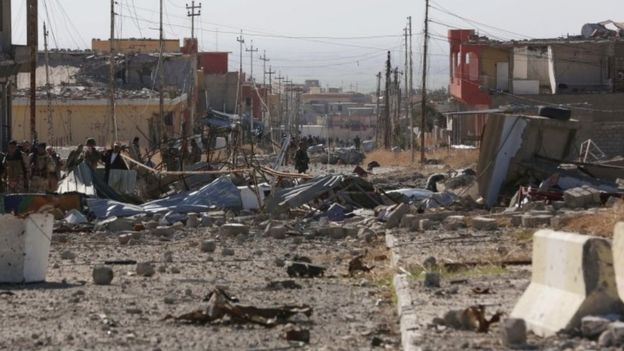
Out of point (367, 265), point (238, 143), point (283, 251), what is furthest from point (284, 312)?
point (238, 143)

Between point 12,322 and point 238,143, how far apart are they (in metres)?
24.3

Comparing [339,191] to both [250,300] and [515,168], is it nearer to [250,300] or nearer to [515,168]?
[515,168]

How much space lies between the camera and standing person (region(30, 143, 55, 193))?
2918cm

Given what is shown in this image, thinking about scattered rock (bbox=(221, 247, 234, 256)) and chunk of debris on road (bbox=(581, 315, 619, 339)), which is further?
scattered rock (bbox=(221, 247, 234, 256))

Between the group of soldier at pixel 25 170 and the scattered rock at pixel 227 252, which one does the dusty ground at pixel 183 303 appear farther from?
the group of soldier at pixel 25 170

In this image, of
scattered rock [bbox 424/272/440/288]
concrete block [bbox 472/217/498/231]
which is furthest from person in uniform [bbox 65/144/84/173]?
scattered rock [bbox 424/272/440/288]

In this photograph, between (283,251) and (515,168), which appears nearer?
(283,251)

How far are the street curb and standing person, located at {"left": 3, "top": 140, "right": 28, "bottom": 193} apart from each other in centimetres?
1475

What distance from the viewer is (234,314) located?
12.0 metres

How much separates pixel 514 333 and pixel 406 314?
2072 mm

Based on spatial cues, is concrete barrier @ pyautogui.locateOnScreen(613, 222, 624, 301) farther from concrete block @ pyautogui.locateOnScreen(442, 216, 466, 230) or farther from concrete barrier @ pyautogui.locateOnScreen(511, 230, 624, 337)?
concrete block @ pyautogui.locateOnScreen(442, 216, 466, 230)

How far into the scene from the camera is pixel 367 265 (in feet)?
58.1

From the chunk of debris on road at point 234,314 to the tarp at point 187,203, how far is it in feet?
53.4

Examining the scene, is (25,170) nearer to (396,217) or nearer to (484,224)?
Result: (396,217)
